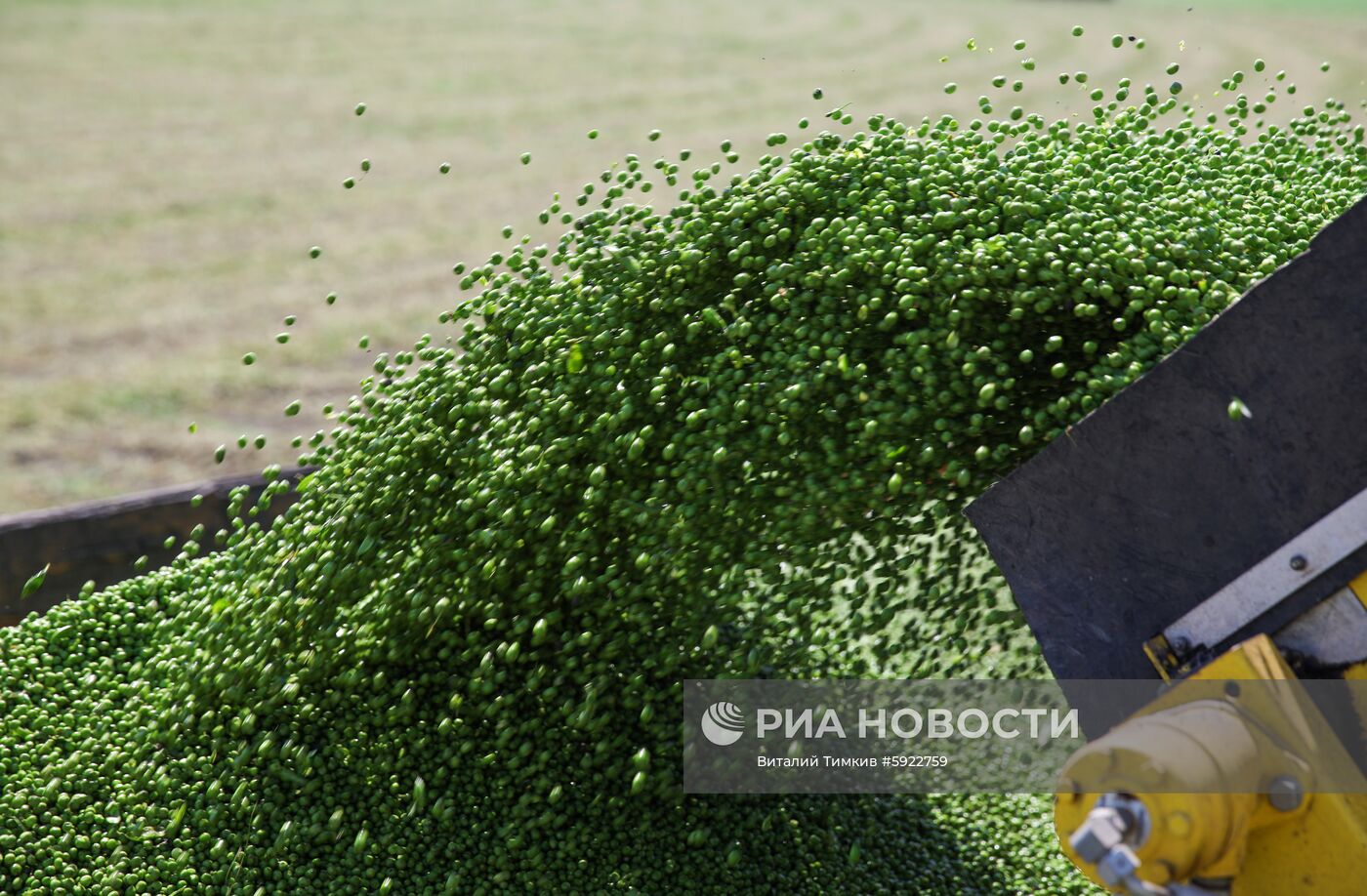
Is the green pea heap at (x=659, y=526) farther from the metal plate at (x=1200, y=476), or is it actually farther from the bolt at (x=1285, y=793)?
the bolt at (x=1285, y=793)

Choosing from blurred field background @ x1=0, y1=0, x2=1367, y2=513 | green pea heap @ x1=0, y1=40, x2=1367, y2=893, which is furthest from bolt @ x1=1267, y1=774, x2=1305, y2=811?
blurred field background @ x1=0, y1=0, x2=1367, y2=513

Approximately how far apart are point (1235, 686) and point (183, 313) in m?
6.31

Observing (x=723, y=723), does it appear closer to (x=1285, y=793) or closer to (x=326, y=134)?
(x=1285, y=793)

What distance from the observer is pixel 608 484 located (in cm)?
223

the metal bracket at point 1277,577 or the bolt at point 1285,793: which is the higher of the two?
the metal bracket at point 1277,577

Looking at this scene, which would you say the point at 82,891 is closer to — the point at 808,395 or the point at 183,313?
the point at 808,395

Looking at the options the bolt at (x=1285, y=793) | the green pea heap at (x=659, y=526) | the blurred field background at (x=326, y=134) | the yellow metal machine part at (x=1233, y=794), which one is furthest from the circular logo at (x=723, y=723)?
the blurred field background at (x=326, y=134)

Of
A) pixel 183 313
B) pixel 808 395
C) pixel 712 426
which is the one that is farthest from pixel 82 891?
pixel 183 313

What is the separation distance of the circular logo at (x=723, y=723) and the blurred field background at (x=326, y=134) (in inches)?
62.6

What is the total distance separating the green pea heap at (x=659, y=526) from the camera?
209 centimetres

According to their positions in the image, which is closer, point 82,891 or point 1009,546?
point 1009,546

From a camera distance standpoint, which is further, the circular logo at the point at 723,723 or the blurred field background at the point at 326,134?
the blurred field background at the point at 326,134

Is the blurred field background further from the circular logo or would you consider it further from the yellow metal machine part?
the yellow metal machine part

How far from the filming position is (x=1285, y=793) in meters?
1.55
